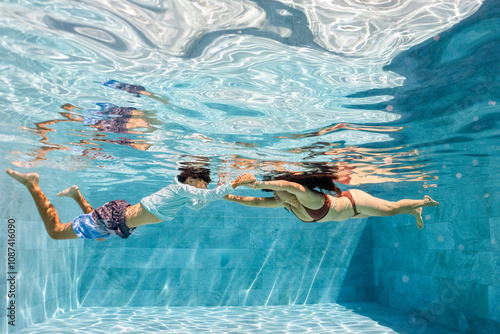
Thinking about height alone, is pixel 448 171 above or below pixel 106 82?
below

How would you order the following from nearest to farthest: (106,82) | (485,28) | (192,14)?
(192,14) → (485,28) → (106,82)

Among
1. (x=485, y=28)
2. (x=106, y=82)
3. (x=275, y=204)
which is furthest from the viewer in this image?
(x=275, y=204)

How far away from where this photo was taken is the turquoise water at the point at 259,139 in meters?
5.53

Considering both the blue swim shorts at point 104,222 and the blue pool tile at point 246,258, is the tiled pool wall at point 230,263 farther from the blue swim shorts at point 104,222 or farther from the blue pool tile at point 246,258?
the blue swim shorts at point 104,222

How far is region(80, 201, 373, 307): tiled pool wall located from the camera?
20.5 meters

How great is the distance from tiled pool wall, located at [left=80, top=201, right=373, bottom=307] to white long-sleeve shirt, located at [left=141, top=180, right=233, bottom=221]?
43.3ft

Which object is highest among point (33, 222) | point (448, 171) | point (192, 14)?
point (192, 14)

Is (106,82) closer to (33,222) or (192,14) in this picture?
(192,14)

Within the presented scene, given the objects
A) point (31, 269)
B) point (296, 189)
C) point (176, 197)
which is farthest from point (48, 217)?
point (31, 269)

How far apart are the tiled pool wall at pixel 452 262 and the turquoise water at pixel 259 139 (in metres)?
0.08

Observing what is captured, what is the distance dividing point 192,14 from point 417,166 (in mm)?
11053

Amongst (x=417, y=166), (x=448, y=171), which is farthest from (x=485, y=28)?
(x=448, y=171)

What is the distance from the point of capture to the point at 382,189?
18.9m

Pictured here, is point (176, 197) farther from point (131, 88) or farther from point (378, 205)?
point (378, 205)
